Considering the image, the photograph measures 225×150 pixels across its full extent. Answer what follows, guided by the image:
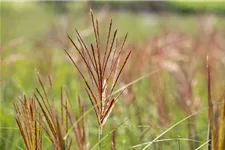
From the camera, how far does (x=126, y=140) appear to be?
180 cm

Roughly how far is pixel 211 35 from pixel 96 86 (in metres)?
2.58

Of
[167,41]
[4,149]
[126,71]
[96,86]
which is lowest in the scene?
[4,149]

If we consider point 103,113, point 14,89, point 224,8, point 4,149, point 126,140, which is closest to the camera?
point 103,113

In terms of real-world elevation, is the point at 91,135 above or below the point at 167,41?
below

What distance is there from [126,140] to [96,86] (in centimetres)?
87

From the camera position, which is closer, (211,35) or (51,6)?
(211,35)

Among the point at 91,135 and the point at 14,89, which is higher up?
the point at 14,89

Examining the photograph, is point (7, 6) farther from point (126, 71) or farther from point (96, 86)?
point (96, 86)

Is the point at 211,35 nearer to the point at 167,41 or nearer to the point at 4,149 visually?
the point at 167,41

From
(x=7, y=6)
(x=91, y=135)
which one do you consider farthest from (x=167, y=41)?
(x=7, y=6)

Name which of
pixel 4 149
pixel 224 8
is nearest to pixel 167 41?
pixel 4 149

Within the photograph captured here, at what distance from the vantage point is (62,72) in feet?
13.2

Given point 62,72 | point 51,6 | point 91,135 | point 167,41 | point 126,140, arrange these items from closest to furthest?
point 126,140
point 91,135
point 167,41
point 62,72
point 51,6

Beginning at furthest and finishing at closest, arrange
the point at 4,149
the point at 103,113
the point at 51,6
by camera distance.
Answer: the point at 51,6
the point at 4,149
the point at 103,113
